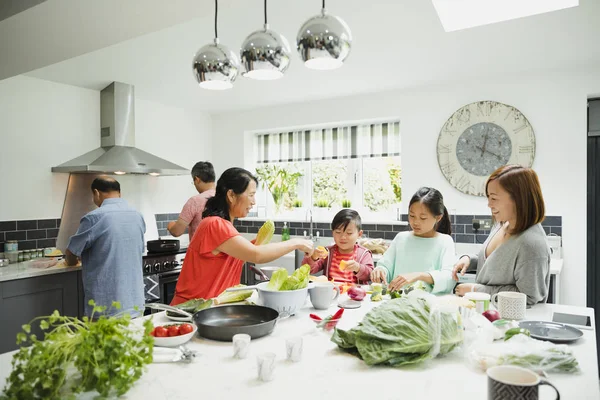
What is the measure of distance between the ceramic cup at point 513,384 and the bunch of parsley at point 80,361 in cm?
83

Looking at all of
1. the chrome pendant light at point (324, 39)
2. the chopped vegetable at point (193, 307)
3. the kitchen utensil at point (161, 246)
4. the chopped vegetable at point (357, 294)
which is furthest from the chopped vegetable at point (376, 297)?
the kitchen utensil at point (161, 246)

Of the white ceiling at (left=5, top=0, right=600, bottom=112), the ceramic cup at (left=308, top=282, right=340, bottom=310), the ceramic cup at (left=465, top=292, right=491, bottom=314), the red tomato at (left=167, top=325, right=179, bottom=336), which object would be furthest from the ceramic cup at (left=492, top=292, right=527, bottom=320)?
the white ceiling at (left=5, top=0, right=600, bottom=112)

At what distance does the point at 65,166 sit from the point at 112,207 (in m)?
1.26

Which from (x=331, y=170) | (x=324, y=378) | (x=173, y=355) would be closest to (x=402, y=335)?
(x=324, y=378)

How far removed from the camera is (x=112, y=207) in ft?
10.3

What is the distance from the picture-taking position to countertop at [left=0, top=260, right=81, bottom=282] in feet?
10.5

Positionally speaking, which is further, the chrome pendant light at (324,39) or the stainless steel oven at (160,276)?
the stainless steel oven at (160,276)

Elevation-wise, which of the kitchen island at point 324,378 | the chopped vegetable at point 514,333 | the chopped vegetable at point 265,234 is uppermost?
the chopped vegetable at point 265,234

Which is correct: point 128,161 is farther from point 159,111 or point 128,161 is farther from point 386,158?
point 386,158

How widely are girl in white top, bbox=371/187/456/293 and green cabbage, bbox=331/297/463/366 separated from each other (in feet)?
3.22

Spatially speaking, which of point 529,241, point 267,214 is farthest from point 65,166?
point 529,241

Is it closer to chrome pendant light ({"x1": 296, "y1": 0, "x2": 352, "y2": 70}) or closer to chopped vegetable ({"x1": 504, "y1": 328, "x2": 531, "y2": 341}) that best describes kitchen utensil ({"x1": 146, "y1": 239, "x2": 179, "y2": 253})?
chrome pendant light ({"x1": 296, "y1": 0, "x2": 352, "y2": 70})

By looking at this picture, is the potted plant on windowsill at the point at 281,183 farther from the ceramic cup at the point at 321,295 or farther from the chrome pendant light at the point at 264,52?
the chrome pendant light at the point at 264,52

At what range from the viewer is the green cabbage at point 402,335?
127 cm
